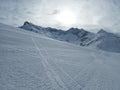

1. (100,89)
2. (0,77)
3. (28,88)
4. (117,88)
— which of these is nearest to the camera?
(28,88)

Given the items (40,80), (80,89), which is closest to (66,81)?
(80,89)

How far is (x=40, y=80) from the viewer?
515 centimetres

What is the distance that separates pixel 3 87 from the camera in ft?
13.2

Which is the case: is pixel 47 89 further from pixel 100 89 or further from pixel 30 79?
pixel 100 89

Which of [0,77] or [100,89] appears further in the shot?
[100,89]

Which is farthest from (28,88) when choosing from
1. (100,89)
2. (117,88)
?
(117,88)

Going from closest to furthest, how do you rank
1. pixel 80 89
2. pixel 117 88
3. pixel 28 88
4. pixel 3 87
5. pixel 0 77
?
pixel 3 87 < pixel 28 88 < pixel 0 77 < pixel 80 89 < pixel 117 88

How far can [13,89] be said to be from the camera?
13.3 ft

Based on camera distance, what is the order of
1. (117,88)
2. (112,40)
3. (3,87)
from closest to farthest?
(3,87) → (117,88) → (112,40)

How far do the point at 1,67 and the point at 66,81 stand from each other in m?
2.77

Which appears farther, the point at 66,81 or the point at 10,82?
the point at 66,81

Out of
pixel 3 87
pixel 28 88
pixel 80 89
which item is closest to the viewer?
pixel 3 87

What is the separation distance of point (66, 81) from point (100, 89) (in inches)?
54.4

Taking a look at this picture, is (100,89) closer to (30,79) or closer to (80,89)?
(80,89)
